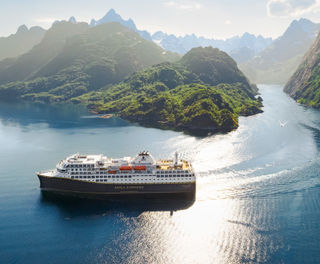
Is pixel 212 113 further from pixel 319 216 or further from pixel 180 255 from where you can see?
pixel 180 255

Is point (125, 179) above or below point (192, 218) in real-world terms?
above

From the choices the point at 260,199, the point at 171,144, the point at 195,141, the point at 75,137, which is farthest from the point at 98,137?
the point at 260,199

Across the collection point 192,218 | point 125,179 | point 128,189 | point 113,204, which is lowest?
point 113,204

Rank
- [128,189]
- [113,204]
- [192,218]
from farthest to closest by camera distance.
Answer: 1. [128,189]
2. [113,204]
3. [192,218]

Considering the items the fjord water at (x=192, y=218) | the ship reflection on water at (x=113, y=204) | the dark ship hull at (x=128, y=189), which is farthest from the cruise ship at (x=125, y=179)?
the fjord water at (x=192, y=218)

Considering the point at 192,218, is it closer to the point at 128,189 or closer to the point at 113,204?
the point at 128,189

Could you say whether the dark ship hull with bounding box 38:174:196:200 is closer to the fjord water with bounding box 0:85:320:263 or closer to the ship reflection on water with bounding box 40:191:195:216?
the ship reflection on water with bounding box 40:191:195:216

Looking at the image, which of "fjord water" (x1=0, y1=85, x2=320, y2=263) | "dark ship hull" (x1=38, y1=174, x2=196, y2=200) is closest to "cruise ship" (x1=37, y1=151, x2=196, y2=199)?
"dark ship hull" (x1=38, y1=174, x2=196, y2=200)

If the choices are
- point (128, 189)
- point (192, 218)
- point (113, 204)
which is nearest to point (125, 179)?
Result: point (128, 189)
